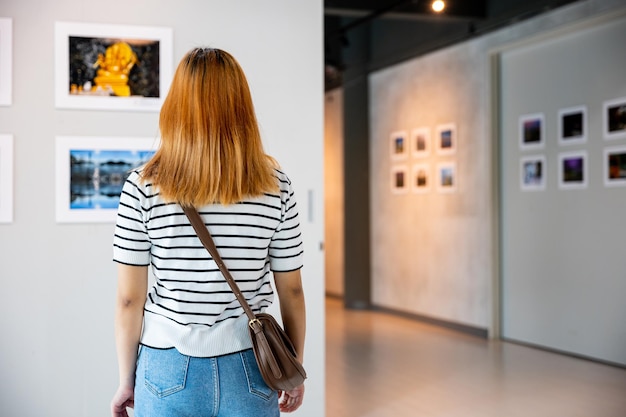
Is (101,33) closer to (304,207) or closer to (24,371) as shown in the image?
(304,207)

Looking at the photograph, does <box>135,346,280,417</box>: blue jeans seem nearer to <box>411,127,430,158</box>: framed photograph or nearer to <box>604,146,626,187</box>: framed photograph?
<box>604,146,626,187</box>: framed photograph

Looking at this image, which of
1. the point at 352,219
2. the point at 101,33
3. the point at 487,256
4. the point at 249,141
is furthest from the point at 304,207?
the point at 352,219

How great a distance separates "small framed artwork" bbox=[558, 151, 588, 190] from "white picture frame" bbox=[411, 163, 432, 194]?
84.7 inches

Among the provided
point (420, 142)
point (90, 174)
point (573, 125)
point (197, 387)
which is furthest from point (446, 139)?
point (197, 387)

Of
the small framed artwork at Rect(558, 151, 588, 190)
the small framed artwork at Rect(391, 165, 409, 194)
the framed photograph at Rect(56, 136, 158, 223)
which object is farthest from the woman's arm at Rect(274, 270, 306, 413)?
the small framed artwork at Rect(391, 165, 409, 194)

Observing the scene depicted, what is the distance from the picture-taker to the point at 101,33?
404 centimetres

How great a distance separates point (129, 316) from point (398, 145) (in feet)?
25.9

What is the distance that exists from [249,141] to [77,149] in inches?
101

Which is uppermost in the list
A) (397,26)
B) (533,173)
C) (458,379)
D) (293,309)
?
(397,26)

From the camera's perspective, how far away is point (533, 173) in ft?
23.8

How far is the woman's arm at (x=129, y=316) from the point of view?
5.76ft

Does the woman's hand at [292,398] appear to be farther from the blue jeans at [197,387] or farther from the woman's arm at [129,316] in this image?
the woman's arm at [129,316]

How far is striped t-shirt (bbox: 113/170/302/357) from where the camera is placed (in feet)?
5.56

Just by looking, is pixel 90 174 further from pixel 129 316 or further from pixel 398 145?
pixel 398 145
